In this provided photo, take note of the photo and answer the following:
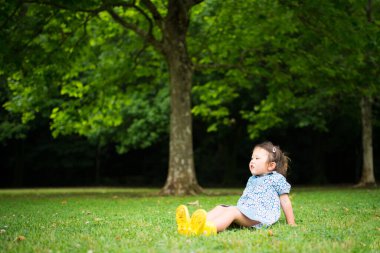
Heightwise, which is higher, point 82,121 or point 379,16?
point 379,16

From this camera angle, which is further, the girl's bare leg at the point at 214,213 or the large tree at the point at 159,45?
the large tree at the point at 159,45

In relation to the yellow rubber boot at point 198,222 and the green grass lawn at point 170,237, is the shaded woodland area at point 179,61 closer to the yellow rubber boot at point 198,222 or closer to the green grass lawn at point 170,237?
the green grass lawn at point 170,237

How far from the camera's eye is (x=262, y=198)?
7090mm

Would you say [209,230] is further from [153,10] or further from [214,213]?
[153,10]

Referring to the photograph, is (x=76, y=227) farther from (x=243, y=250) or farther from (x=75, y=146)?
(x=75, y=146)

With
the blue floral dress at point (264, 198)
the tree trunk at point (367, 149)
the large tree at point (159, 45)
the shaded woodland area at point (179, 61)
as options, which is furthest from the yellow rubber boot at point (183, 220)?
the tree trunk at point (367, 149)

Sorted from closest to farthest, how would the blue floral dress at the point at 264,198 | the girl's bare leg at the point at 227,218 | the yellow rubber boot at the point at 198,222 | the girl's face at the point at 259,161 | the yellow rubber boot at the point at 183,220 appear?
the yellow rubber boot at the point at 198,222
the yellow rubber boot at the point at 183,220
the girl's bare leg at the point at 227,218
the blue floral dress at the point at 264,198
the girl's face at the point at 259,161

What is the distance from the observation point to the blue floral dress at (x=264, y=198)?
276 inches

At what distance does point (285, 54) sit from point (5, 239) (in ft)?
49.3

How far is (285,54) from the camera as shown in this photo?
19.4 metres

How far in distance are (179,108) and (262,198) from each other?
10767 millimetres

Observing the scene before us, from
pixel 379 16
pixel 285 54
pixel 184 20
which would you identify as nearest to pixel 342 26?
pixel 379 16

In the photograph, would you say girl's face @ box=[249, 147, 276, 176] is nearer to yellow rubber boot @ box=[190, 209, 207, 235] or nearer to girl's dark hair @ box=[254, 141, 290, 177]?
girl's dark hair @ box=[254, 141, 290, 177]

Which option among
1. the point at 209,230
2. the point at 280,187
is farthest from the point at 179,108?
the point at 209,230
